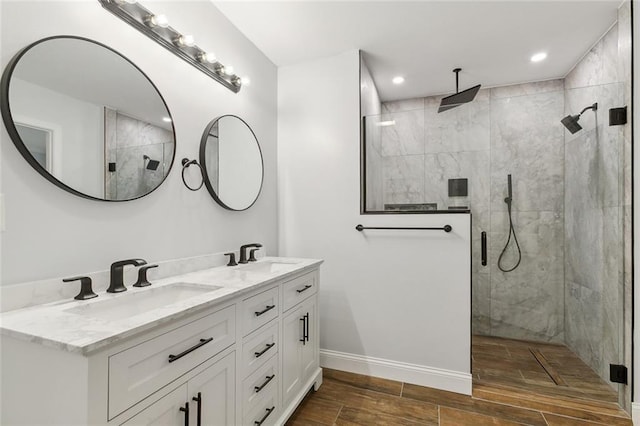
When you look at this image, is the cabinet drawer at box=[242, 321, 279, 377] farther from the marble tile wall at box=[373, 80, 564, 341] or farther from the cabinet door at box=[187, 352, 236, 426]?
the marble tile wall at box=[373, 80, 564, 341]

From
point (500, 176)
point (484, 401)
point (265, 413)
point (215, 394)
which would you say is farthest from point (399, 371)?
point (500, 176)

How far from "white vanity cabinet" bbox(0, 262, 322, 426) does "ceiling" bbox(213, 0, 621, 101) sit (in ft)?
5.67

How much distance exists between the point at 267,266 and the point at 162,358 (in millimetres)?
1192

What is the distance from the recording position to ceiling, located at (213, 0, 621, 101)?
1.96 metres

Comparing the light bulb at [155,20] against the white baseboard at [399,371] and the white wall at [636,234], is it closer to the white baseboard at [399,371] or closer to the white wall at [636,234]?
the white baseboard at [399,371]

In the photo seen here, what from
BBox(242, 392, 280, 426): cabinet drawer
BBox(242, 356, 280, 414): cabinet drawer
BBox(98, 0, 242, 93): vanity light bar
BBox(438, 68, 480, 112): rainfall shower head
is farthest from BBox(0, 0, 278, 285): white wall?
BBox(438, 68, 480, 112): rainfall shower head

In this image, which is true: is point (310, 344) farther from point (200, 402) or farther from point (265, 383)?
point (200, 402)

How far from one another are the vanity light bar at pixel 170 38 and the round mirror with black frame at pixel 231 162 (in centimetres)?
25

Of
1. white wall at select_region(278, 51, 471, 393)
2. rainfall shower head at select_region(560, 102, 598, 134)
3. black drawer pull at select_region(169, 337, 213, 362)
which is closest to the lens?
black drawer pull at select_region(169, 337, 213, 362)

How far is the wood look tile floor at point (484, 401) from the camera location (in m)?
1.83

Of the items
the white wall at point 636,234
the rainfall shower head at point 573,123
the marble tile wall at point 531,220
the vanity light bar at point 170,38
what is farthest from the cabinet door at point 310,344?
the rainfall shower head at point 573,123

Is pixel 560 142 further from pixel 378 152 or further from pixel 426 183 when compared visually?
pixel 378 152

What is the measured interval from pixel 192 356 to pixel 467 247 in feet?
6.03

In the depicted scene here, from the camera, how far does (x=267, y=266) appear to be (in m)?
2.14
